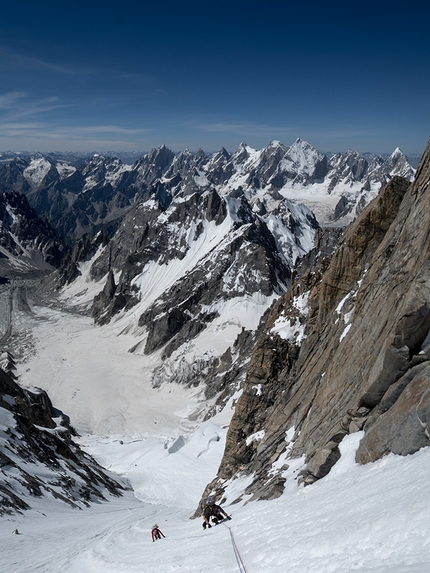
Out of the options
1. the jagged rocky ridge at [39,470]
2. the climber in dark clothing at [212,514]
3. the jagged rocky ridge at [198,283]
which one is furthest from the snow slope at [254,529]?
the jagged rocky ridge at [198,283]

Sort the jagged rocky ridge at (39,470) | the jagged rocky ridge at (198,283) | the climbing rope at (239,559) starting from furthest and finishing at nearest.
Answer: the jagged rocky ridge at (198,283) < the jagged rocky ridge at (39,470) < the climbing rope at (239,559)

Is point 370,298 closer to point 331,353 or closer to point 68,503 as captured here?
point 331,353

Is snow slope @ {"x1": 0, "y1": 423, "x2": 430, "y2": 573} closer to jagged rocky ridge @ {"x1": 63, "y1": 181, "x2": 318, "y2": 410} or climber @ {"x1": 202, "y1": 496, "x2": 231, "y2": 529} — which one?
climber @ {"x1": 202, "y1": 496, "x2": 231, "y2": 529}

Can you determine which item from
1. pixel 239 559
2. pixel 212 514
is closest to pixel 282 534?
pixel 239 559

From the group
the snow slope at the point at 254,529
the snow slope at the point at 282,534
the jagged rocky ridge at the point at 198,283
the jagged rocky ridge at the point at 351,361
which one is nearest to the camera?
the snow slope at the point at 282,534

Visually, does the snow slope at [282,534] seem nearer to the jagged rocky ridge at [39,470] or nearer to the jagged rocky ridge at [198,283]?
the jagged rocky ridge at [39,470]

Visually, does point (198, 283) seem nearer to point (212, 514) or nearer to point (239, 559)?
point (212, 514)

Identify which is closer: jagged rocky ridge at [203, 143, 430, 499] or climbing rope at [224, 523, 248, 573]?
climbing rope at [224, 523, 248, 573]

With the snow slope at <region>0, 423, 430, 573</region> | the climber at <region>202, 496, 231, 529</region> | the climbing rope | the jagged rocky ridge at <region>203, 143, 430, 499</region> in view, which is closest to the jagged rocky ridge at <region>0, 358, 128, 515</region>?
the snow slope at <region>0, 423, 430, 573</region>
